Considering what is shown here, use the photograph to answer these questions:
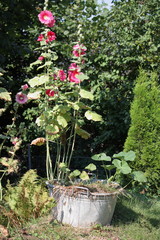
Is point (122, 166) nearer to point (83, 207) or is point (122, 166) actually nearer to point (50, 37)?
point (83, 207)

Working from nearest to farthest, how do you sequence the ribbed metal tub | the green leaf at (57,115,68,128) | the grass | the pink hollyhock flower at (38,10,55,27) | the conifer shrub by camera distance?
the grass
the ribbed metal tub
the green leaf at (57,115,68,128)
the pink hollyhock flower at (38,10,55,27)
the conifer shrub

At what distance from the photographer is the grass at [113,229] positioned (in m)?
1.94

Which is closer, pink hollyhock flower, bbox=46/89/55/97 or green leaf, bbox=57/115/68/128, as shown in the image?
green leaf, bbox=57/115/68/128

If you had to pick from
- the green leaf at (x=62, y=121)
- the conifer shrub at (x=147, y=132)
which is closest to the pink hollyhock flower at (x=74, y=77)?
the green leaf at (x=62, y=121)

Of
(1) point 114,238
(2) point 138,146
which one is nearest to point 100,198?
(1) point 114,238

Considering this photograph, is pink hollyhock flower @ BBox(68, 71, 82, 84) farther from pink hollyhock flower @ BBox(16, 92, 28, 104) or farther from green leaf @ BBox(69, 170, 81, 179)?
green leaf @ BBox(69, 170, 81, 179)

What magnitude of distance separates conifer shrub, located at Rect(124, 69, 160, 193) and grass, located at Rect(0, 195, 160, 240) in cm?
110

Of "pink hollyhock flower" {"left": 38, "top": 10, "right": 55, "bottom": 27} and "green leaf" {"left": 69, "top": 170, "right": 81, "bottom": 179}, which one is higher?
"pink hollyhock flower" {"left": 38, "top": 10, "right": 55, "bottom": 27}

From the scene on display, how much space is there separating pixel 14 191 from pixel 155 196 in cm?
237

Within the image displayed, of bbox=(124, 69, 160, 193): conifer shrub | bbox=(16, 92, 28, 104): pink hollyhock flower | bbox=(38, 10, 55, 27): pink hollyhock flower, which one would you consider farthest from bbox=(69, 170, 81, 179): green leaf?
bbox=(124, 69, 160, 193): conifer shrub

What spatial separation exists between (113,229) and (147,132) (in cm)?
199

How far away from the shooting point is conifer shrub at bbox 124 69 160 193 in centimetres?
396

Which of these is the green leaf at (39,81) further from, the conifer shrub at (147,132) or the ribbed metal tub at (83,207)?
the conifer shrub at (147,132)

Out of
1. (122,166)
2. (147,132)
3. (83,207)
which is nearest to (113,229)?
(83,207)
